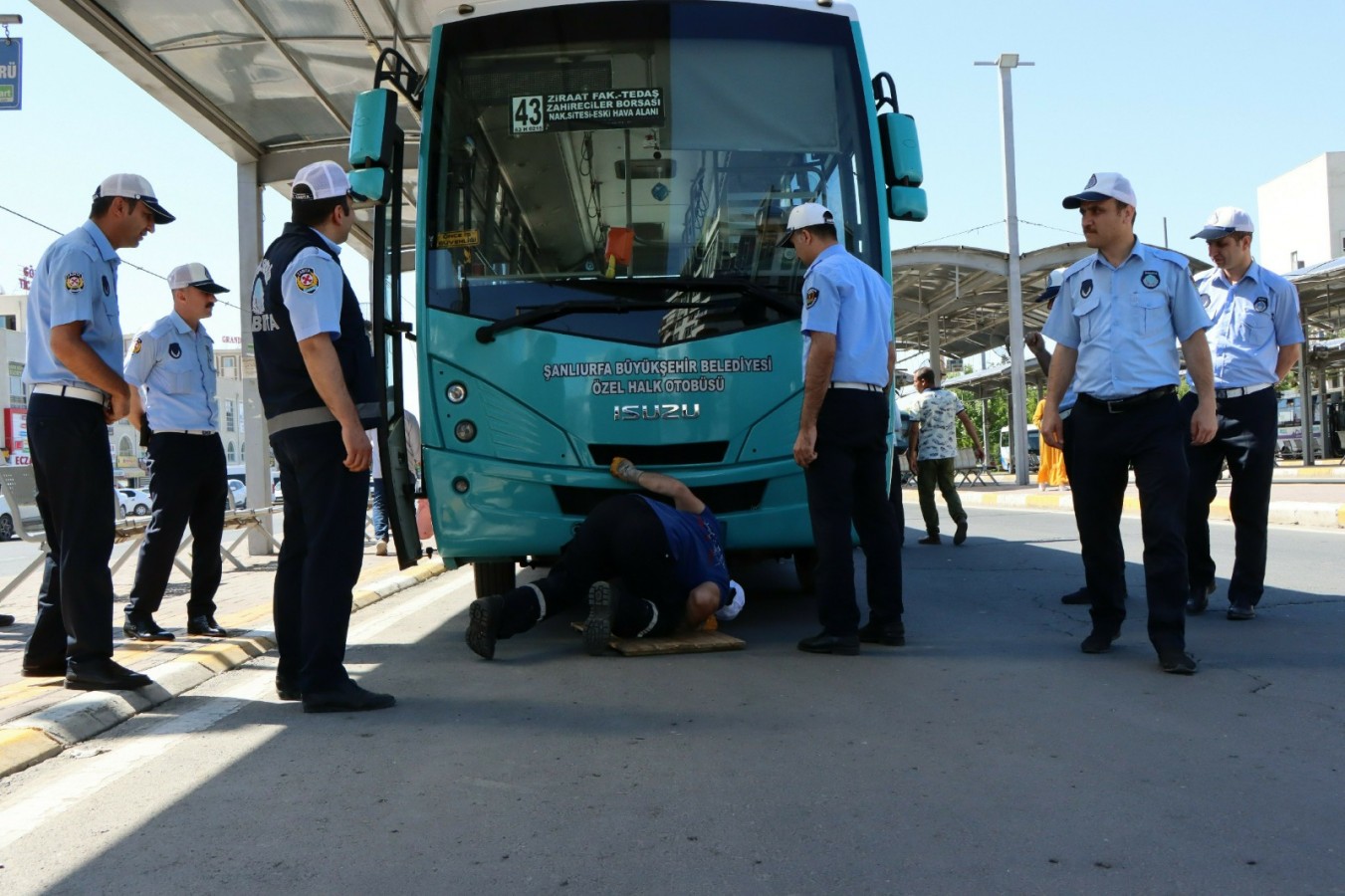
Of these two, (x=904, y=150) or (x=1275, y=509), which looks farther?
(x=1275, y=509)

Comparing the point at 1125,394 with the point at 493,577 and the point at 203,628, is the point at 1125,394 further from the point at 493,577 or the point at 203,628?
the point at 203,628

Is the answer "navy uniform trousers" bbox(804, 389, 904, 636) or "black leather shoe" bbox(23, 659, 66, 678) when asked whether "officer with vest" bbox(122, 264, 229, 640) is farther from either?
"navy uniform trousers" bbox(804, 389, 904, 636)

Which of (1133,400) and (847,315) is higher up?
(847,315)

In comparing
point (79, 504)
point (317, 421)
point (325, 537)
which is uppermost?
point (317, 421)

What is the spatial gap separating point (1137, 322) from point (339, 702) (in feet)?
11.9

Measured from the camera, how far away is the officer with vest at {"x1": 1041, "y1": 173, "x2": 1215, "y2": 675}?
5465 millimetres

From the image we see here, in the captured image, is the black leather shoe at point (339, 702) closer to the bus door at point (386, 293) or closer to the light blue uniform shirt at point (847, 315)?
the bus door at point (386, 293)

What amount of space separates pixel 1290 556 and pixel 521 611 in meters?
6.99

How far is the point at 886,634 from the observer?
6.27 meters

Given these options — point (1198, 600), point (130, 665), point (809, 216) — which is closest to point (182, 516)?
point (130, 665)

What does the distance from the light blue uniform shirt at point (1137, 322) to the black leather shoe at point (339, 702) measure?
10.3 feet

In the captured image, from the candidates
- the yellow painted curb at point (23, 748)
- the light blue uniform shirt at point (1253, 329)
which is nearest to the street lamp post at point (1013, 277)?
the light blue uniform shirt at point (1253, 329)

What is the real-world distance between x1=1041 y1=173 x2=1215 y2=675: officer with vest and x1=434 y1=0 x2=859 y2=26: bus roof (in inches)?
79.7

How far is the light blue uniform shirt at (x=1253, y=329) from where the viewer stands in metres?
6.96
